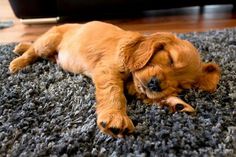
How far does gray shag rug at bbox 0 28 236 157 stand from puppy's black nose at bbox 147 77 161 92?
0.35 feet

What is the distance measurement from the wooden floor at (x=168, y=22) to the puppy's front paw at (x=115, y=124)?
1.96 meters

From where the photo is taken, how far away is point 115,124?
142cm

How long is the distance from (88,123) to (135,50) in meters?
0.47

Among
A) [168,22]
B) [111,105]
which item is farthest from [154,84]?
[168,22]

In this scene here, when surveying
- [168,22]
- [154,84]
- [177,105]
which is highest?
[154,84]

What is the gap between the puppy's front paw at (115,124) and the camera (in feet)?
4.67

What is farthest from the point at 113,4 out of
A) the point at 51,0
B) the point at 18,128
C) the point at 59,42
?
the point at 18,128

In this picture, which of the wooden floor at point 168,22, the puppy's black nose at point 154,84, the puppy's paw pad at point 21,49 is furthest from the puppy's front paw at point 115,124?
the wooden floor at point 168,22

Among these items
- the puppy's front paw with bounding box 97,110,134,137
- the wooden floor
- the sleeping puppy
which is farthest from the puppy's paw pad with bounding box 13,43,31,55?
the puppy's front paw with bounding box 97,110,134,137

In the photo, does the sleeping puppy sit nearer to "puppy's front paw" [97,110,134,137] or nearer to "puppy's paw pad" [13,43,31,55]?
"puppy's front paw" [97,110,134,137]

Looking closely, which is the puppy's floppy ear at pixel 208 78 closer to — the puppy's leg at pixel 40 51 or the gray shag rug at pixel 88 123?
the gray shag rug at pixel 88 123

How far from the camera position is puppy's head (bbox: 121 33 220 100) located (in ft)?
5.18

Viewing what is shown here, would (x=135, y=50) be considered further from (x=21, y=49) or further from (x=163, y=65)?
(x=21, y=49)

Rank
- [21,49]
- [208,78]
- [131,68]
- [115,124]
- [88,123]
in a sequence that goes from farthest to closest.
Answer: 1. [21,49]
2. [208,78]
3. [131,68]
4. [88,123]
5. [115,124]
